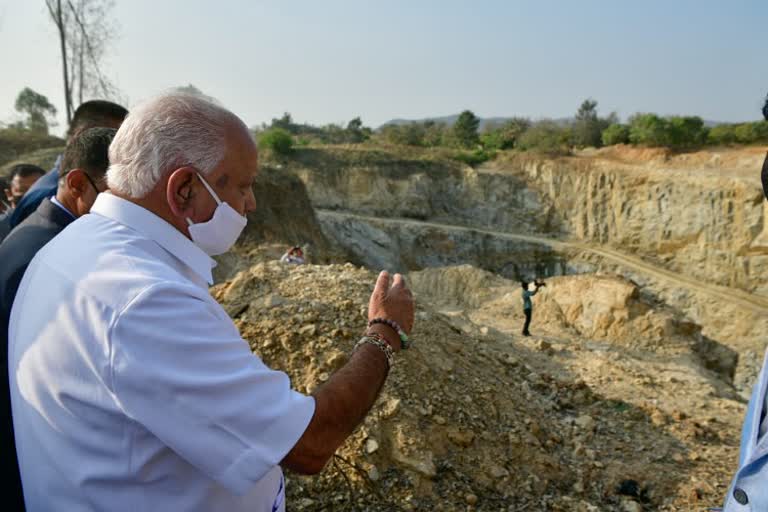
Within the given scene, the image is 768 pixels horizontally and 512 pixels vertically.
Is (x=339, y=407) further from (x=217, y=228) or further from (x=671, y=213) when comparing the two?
(x=671, y=213)

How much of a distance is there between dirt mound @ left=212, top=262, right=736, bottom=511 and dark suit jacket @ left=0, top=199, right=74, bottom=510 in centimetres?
161

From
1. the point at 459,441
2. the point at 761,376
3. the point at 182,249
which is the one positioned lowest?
the point at 459,441

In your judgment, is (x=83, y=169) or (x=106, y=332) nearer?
(x=106, y=332)

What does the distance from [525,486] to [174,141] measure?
116 inches

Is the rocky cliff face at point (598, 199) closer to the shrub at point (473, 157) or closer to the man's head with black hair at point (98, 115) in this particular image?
the shrub at point (473, 157)

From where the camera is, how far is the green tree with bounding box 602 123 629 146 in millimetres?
27141

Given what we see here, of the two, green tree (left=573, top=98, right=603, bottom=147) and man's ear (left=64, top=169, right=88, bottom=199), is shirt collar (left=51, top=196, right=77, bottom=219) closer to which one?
man's ear (left=64, top=169, right=88, bottom=199)

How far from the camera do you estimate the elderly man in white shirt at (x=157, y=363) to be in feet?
3.56

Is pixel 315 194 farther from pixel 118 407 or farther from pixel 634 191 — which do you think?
pixel 118 407

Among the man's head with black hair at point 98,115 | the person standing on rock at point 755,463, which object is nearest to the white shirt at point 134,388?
the person standing on rock at point 755,463

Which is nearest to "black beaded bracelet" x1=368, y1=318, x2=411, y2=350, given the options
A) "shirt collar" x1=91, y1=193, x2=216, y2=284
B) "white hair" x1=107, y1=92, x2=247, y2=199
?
"shirt collar" x1=91, y1=193, x2=216, y2=284

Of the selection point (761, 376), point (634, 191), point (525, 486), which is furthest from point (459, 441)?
point (634, 191)

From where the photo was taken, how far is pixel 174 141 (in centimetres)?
131

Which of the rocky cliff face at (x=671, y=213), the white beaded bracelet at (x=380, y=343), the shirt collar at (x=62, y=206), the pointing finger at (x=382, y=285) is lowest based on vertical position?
the rocky cliff face at (x=671, y=213)
